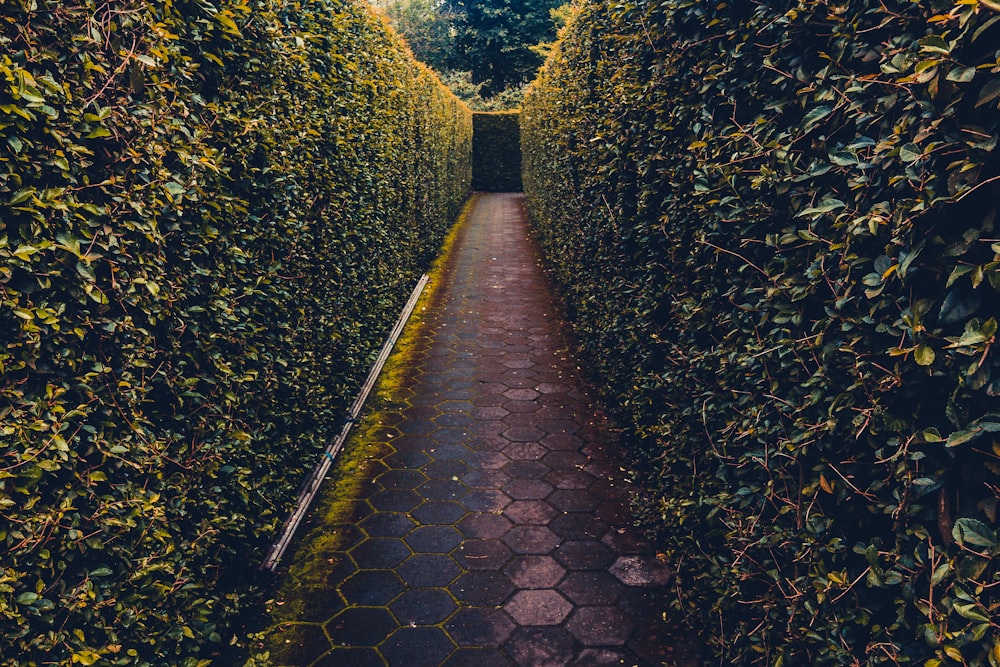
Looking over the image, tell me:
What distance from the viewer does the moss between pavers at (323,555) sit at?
3.19 metres

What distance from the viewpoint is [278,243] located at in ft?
12.0

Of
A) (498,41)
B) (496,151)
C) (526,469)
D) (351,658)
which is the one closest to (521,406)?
(526,469)

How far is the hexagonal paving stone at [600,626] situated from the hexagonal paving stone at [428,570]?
82 cm

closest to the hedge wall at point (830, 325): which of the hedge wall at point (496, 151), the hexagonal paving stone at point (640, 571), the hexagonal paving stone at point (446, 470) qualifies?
the hexagonal paving stone at point (640, 571)

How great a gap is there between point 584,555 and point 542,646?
0.82 m

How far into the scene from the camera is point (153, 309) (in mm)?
2344

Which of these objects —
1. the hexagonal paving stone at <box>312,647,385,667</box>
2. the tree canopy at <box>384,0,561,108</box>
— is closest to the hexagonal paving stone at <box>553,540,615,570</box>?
the hexagonal paving stone at <box>312,647,385,667</box>

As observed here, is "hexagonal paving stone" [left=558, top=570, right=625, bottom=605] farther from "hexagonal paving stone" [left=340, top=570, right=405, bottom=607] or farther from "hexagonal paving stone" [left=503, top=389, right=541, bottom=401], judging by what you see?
"hexagonal paving stone" [left=503, top=389, right=541, bottom=401]

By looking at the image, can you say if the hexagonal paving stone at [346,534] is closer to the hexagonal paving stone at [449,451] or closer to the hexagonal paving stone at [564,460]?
the hexagonal paving stone at [449,451]

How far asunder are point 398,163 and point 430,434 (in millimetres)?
3841

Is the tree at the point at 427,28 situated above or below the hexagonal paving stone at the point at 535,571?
above

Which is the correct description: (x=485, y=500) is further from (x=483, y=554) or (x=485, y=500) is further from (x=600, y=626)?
(x=600, y=626)

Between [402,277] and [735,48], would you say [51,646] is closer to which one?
[735,48]

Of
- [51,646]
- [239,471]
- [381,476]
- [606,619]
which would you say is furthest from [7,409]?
[381,476]
